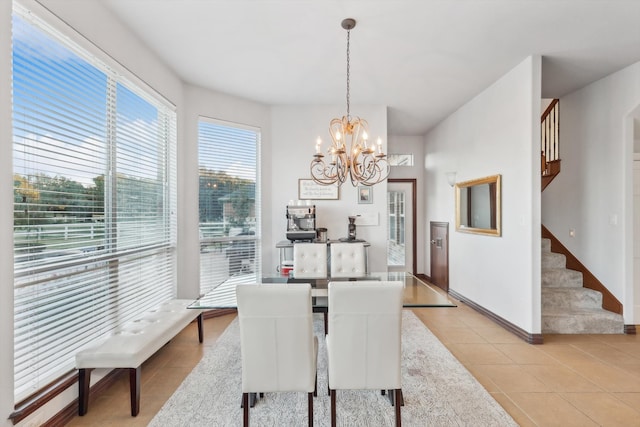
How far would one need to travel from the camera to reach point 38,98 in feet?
6.09

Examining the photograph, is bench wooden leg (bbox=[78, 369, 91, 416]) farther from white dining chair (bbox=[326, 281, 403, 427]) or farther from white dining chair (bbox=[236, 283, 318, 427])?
white dining chair (bbox=[326, 281, 403, 427])

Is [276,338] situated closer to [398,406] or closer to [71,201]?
[398,406]

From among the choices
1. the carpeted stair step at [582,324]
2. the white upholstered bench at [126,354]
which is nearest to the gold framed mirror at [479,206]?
the carpeted stair step at [582,324]

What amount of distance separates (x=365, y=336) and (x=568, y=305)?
331 centimetres

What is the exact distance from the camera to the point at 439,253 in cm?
549

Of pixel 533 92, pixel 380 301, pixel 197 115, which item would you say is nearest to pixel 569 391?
pixel 380 301

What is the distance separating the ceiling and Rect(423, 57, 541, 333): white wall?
0.29 meters

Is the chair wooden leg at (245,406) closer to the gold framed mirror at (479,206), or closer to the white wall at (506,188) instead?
the white wall at (506,188)

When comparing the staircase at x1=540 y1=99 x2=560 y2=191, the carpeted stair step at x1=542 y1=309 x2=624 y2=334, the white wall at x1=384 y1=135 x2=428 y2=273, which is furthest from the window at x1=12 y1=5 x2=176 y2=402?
the staircase at x1=540 y1=99 x2=560 y2=191

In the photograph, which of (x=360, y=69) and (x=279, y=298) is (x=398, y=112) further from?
(x=279, y=298)

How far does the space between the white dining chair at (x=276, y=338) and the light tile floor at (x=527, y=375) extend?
35.8 inches

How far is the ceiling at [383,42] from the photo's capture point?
92.9 inches

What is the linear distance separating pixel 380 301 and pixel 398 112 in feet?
12.5

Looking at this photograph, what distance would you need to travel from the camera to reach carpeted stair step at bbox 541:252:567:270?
4027 mm
